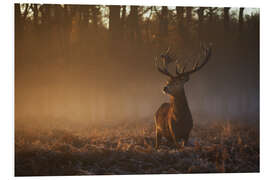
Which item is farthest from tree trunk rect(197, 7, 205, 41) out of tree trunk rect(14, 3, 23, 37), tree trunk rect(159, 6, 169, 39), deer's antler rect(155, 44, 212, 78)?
tree trunk rect(14, 3, 23, 37)

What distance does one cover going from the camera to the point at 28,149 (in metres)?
3.56

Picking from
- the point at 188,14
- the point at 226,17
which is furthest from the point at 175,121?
the point at 226,17

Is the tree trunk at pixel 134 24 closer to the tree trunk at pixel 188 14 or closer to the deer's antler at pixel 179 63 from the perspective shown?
the deer's antler at pixel 179 63

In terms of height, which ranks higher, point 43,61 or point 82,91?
point 43,61

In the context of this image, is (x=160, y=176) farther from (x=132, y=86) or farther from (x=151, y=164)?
(x=132, y=86)

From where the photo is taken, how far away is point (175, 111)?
3.65 meters

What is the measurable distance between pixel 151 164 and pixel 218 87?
4.43 ft

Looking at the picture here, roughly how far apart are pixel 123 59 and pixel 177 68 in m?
0.72

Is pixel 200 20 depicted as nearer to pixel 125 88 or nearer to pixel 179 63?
pixel 179 63

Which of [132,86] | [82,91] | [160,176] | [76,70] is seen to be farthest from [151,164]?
[76,70]

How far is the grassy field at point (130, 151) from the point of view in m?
3.55

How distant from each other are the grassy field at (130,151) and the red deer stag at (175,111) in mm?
107

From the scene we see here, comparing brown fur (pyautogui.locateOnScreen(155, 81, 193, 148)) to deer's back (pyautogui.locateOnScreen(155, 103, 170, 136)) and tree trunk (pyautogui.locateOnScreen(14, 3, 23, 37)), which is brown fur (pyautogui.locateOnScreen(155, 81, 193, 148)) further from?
tree trunk (pyautogui.locateOnScreen(14, 3, 23, 37))
